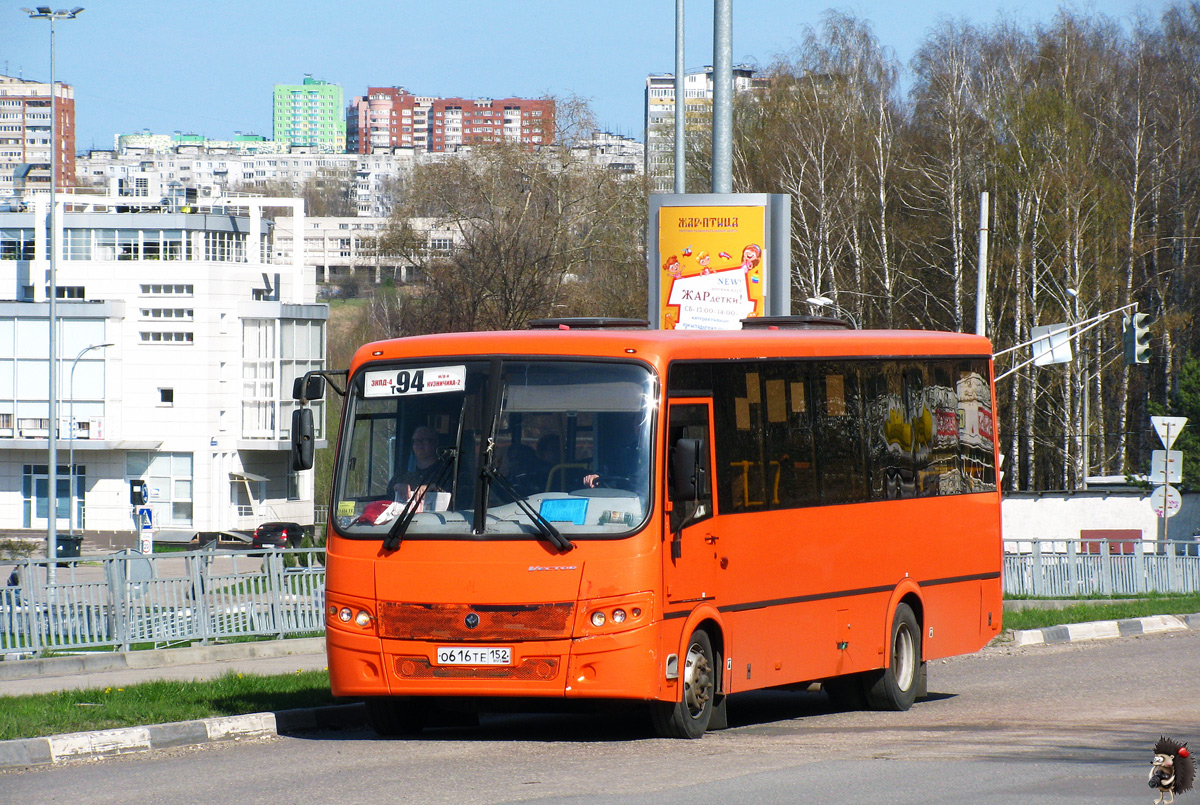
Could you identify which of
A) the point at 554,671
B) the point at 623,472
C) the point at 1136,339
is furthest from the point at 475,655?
the point at 1136,339

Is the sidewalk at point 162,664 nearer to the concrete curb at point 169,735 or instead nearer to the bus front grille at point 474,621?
the concrete curb at point 169,735

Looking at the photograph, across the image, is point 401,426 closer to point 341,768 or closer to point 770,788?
point 341,768

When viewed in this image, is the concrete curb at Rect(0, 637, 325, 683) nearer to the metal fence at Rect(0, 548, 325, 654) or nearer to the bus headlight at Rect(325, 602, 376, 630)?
the metal fence at Rect(0, 548, 325, 654)

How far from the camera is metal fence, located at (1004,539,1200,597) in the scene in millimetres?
28938

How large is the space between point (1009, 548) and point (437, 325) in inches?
801

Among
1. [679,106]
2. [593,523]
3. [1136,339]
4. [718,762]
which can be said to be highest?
[679,106]

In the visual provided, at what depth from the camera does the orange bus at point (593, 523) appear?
33.1 ft

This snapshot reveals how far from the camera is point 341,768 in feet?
30.6

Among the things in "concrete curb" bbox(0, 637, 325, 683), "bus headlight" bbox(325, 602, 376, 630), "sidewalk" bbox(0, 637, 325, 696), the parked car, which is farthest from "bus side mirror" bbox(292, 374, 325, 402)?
the parked car

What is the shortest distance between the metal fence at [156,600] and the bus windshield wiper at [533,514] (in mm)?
8547

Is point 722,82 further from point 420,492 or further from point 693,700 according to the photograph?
point 693,700

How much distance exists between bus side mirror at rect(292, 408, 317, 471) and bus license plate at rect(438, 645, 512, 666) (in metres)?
1.55

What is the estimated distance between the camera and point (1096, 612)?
22578 millimetres

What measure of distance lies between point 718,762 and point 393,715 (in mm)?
2639
